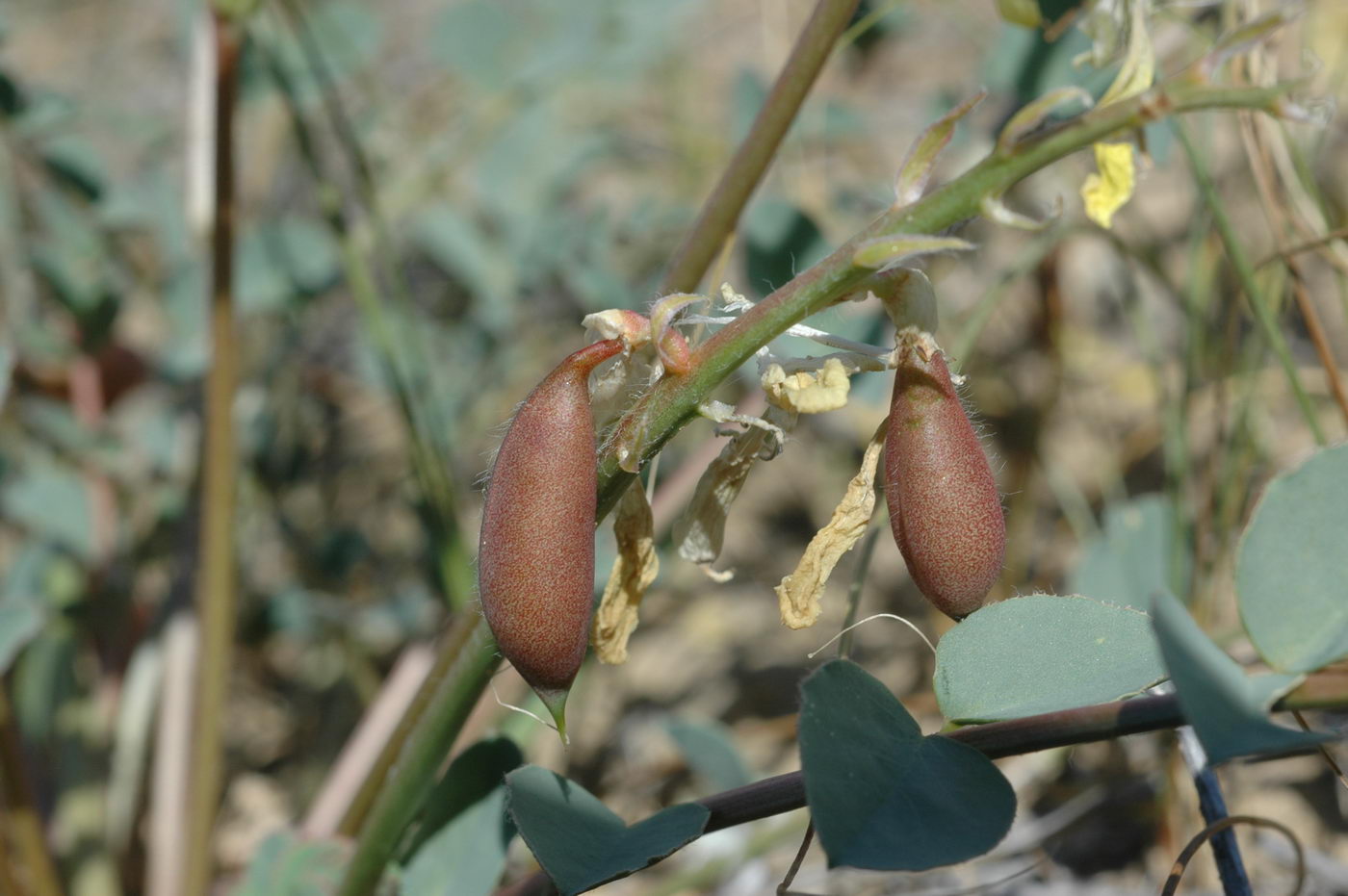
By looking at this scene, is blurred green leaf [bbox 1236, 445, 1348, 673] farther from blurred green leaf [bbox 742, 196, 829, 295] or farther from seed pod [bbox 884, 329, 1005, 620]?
blurred green leaf [bbox 742, 196, 829, 295]

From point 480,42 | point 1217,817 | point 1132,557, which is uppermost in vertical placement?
point 480,42

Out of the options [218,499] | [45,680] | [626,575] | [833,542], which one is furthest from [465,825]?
[45,680]

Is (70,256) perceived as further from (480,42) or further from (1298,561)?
(1298,561)

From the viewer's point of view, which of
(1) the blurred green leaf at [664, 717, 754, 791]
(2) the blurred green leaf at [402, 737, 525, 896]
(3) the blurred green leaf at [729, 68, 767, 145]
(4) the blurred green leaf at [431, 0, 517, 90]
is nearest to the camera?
(2) the blurred green leaf at [402, 737, 525, 896]

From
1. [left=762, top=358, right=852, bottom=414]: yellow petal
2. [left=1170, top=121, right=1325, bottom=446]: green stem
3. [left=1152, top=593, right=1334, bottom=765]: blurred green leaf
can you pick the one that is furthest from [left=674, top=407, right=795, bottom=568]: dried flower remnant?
[left=1170, top=121, right=1325, bottom=446]: green stem

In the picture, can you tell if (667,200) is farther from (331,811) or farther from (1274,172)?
(331,811)

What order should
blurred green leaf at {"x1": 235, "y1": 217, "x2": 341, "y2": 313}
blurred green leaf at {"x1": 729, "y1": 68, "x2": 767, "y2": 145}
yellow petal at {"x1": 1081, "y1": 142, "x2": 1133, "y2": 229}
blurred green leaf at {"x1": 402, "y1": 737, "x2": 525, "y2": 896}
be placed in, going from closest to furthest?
yellow petal at {"x1": 1081, "y1": 142, "x2": 1133, "y2": 229} → blurred green leaf at {"x1": 402, "y1": 737, "x2": 525, "y2": 896} → blurred green leaf at {"x1": 729, "y1": 68, "x2": 767, "y2": 145} → blurred green leaf at {"x1": 235, "y1": 217, "x2": 341, "y2": 313}
